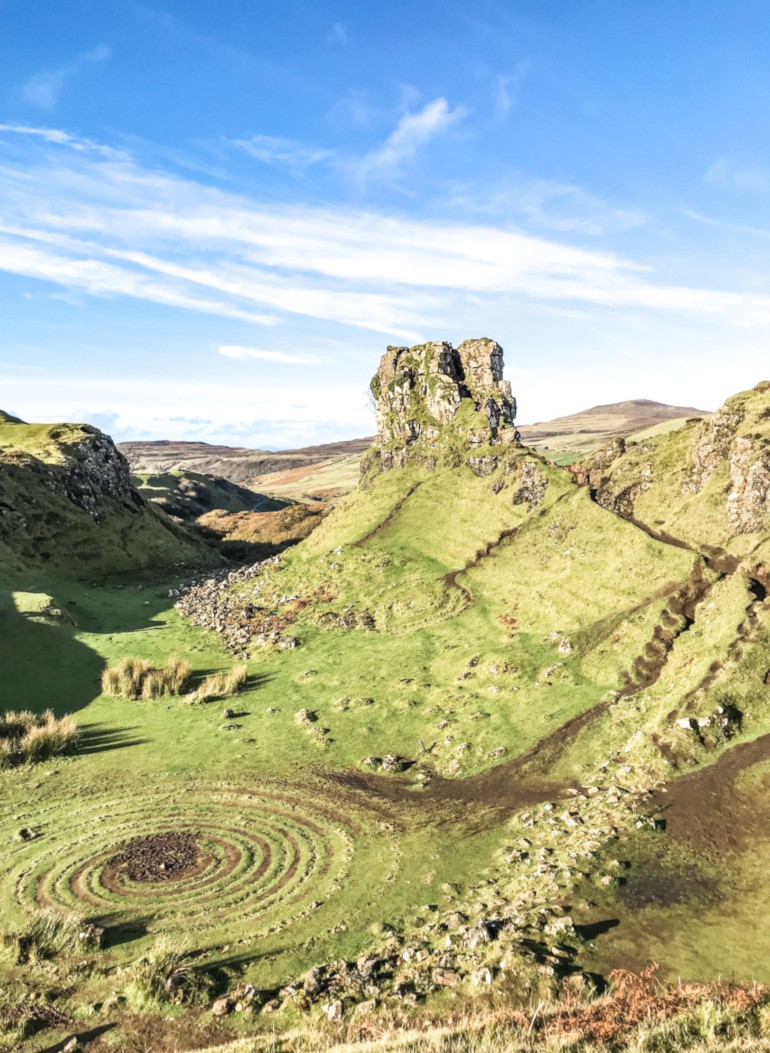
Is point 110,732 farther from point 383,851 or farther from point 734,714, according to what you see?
point 734,714

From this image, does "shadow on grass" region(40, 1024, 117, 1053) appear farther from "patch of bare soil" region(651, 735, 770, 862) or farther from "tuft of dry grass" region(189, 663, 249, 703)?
"tuft of dry grass" region(189, 663, 249, 703)

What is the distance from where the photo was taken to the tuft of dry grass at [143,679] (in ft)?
139

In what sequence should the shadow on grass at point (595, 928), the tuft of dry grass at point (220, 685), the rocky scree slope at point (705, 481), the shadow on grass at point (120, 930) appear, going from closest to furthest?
1. the shadow on grass at point (595, 928)
2. the shadow on grass at point (120, 930)
3. the rocky scree slope at point (705, 481)
4. the tuft of dry grass at point (220, 685)

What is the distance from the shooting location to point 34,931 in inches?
755

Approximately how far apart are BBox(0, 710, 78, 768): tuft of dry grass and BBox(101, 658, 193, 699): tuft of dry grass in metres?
6.04

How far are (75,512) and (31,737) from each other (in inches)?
2237

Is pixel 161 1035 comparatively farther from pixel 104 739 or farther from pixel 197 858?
pixel 104 739

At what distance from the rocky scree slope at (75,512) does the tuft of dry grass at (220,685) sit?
38510mm

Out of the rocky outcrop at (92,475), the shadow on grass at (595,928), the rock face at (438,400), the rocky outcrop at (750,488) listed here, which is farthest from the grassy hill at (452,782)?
the rocky outcrop at (92,475)

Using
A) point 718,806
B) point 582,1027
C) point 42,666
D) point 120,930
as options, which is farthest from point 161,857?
point 42,666

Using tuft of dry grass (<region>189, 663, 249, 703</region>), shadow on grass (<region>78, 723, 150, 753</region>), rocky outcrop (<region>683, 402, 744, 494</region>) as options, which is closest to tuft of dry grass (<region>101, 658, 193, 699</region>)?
tuft of dry grass (<region>189, 663, 249, 703</region>)

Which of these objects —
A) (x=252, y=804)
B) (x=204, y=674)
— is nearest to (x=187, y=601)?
(x=204, y=674)

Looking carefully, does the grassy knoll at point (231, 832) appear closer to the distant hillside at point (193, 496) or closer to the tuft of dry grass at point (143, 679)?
the tuft of dry grass at point (143, 679)

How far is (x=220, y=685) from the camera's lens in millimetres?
42188
